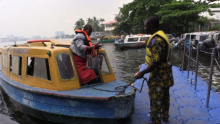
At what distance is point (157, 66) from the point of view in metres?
2.94

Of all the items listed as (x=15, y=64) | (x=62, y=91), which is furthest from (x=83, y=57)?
(x=15, y=64)

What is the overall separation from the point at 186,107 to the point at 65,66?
9.19 ft

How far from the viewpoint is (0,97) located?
24.0 ft

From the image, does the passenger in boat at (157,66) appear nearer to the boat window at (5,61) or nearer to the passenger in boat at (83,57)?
the passenger in boat at (83,57)

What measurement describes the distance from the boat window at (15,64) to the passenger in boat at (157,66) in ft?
11.5

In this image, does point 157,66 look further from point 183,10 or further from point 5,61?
point 183,10

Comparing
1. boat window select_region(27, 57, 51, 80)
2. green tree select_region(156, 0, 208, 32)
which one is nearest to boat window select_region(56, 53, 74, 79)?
boat window select_region(27, 57, 51, 80)

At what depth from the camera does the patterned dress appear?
2873mm

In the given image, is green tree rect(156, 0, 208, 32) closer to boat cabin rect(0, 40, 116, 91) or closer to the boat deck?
the boat deck

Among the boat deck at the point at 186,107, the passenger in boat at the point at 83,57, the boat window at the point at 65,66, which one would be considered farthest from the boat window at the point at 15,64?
the boat deck at the point at 186,107

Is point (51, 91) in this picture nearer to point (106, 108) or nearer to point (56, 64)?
point (56, 64)

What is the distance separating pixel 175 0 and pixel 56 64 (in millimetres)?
23957

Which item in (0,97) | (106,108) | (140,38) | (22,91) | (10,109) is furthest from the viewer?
(140,38)

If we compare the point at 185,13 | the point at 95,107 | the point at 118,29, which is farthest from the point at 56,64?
the point at 118,29
